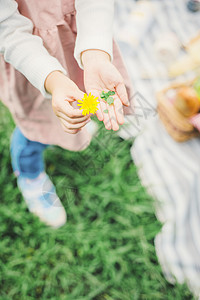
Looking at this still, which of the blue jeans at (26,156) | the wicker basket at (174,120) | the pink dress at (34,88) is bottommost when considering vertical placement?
the blue jeans at (26,156)

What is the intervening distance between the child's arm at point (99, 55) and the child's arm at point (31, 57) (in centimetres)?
4

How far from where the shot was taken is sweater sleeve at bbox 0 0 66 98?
47 cm

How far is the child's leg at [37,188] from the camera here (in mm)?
825

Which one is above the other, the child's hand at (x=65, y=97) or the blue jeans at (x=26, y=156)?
the child's hand at (x=65, y=97)

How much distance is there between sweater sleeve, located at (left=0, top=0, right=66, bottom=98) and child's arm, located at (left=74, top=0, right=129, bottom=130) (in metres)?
0.05

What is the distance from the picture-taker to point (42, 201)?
0.87 meters

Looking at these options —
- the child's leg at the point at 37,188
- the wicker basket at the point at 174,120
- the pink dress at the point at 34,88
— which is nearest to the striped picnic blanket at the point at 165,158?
the wicker basket at the point at 174,120

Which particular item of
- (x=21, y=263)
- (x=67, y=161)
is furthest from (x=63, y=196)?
(x=21, y=263)

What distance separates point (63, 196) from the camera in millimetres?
901

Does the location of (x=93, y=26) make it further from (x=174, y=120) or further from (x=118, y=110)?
(x=174, y=120)

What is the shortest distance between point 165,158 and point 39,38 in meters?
0.63

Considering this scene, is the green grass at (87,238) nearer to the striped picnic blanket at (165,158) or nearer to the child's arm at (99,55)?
the striped picnic blanket at (165,158)

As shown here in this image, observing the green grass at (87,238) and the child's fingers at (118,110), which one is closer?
the child's fingers at (118,110)

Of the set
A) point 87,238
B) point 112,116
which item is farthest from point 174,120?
point 112,116
